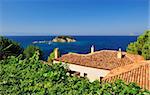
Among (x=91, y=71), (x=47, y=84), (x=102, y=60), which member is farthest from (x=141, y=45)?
(x=47, y=84)

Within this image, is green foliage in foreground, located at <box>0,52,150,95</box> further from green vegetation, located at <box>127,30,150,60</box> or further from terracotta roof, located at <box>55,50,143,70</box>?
green vegetation, located at <box>127,30,150,60</box>

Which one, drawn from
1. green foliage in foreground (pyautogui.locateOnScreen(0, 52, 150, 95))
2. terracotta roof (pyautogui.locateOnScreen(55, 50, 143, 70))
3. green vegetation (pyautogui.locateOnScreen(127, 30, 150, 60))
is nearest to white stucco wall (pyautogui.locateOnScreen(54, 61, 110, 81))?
terracotta roof (pyautogui.locateOnScreen(55, 50, 143, 70))

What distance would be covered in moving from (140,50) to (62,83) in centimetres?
3131

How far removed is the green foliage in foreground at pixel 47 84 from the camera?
3620mm

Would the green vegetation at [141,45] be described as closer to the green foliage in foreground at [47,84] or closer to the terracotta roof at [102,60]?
the terracotta roof at [102,60]

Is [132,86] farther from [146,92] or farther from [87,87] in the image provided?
[87,87]

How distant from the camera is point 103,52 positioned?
30.1m

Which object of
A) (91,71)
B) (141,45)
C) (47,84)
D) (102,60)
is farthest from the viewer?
(141,45)

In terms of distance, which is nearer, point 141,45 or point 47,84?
point 47,84

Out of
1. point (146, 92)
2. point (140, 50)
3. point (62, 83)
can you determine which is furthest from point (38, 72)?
point (140, 50)

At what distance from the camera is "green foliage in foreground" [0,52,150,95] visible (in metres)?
3.62

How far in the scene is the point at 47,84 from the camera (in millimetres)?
4180

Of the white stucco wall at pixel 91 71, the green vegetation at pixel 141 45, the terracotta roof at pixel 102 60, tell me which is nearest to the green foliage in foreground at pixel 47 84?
the white stucco wall at pixel 91 71

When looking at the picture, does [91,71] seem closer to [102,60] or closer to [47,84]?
[102,60]
